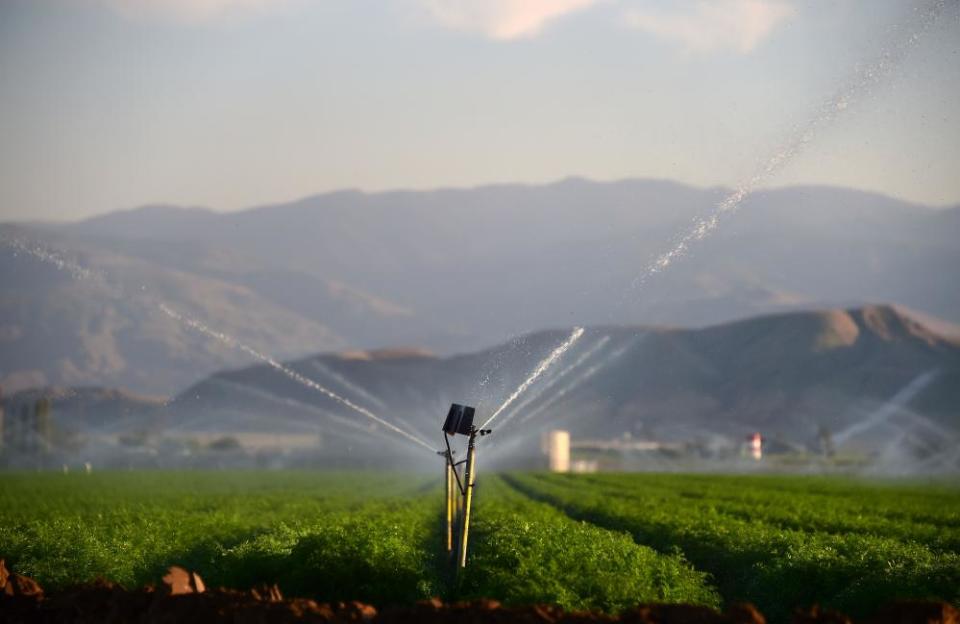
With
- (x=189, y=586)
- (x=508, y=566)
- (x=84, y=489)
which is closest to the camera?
(x=189, y=586)

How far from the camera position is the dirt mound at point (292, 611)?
14359 millimetres

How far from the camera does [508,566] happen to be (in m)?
20.5

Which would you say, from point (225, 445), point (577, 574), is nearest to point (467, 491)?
point (577, 574)

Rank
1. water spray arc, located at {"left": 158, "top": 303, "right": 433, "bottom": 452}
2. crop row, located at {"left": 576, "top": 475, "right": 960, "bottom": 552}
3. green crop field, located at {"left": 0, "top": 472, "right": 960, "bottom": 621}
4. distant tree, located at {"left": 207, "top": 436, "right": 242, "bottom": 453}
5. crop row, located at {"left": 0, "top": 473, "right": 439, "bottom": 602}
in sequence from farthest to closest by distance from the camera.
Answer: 1. distant tree, located at {"left": 207, "top": 436, "right": 242, "bottom": 453}
2. crop row, located at {"left": 576, "top": 475, "right": 960, "bottom": 552}
3. water spray arc, located at {"left": 158, "top": 303, "right": 433, "bottom": 452}
4. crop row, located at {"left": 0, "top": 473, "right": 439, "bottom": 602}
5. green crop field, located at {"left": 0, "top": 472, "right": 960, "bottom": 621}

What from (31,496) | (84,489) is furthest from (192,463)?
(31,496)

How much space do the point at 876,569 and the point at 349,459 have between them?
14418 cm

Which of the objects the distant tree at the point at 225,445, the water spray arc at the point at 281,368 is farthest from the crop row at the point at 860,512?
the distant tree at the point at 225,445

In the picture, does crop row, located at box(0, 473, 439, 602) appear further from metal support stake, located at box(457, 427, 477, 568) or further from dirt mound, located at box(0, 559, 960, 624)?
dirt mound, located at box(0, 559, 960, 624)

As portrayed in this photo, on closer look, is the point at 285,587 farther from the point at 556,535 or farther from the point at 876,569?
the point at 876,569

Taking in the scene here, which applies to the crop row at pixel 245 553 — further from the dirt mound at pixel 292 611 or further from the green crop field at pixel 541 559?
the dirt mound at pixel 292 611

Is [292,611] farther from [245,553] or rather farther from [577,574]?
[245,553]

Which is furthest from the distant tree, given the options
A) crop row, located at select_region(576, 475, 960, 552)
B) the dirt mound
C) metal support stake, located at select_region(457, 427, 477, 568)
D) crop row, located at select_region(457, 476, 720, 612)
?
the dirt mound

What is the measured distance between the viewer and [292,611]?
1548 centimetres

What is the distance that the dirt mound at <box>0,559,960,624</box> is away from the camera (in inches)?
565
